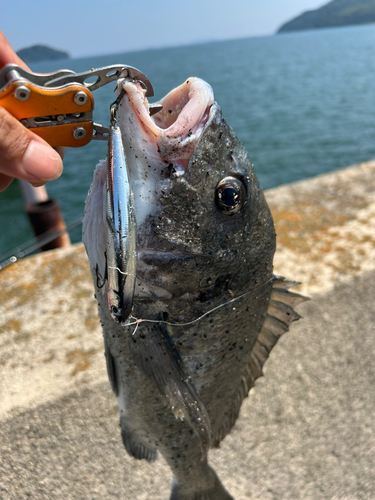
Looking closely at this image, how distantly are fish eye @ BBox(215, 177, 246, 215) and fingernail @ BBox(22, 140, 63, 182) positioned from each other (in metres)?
0.56

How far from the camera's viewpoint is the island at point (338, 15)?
6171 inches

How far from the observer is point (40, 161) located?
1186 mm

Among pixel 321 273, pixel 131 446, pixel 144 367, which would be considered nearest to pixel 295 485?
pixel 131 446

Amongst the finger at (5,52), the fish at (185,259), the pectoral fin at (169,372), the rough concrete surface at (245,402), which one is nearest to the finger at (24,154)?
the fish at (185,259)

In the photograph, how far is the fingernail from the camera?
1.16 metres

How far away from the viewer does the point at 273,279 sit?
165 centimetres

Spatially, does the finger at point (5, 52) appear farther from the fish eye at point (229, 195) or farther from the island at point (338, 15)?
the island at point (338, 15)

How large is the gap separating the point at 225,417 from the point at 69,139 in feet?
5.07

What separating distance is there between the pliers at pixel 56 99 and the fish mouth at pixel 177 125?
139 mm

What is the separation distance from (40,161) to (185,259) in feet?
1.89

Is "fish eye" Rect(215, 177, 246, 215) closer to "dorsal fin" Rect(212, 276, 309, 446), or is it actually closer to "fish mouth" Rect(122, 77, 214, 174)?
"fish mouth" Rect(122, 77, 214, 174)

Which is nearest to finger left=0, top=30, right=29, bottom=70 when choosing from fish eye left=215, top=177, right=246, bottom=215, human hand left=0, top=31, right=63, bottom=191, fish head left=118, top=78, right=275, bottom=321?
human hand left=0, top=31, right=63, bottom=191

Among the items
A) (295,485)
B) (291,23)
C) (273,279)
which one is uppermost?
(273,279)

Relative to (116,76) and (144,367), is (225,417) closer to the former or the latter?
(144,367)
